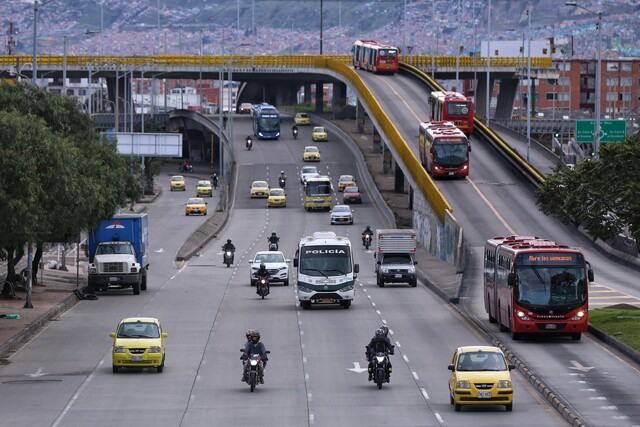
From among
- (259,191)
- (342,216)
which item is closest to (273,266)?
(342,216)

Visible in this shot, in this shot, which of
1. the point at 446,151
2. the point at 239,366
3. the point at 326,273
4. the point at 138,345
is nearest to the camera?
the point at 138,345

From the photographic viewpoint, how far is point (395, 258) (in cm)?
6844

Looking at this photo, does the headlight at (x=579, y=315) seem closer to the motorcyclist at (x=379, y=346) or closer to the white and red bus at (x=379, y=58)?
the motorcyclist at (x=379, y=346)

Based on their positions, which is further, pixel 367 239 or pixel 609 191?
pixel 367 239

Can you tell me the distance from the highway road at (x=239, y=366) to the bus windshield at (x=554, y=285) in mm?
2329

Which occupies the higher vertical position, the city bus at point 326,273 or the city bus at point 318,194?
the city bus at point 326,273

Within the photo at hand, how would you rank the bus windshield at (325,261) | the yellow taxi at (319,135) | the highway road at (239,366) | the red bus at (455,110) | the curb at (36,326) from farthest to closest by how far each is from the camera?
the yellow taxi at (319,135) < the red bus at (455,110) < the bus windshield at (325,261) < the curb at (36,326) < the highway road at (239,366)

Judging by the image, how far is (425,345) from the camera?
145ft

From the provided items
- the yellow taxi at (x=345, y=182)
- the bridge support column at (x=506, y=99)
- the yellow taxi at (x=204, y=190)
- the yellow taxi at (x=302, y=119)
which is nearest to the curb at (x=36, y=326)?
the yellow taxi at (x=345, y=182)

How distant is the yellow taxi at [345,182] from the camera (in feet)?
418

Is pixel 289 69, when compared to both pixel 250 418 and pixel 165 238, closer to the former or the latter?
pixel 165 238

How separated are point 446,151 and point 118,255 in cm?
3164

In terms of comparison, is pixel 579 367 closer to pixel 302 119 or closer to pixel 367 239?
pixel 367 239

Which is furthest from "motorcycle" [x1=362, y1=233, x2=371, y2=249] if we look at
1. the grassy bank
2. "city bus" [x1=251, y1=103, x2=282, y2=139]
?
"city bus" [x1=251, y1=103, x2=282, y2=139]
